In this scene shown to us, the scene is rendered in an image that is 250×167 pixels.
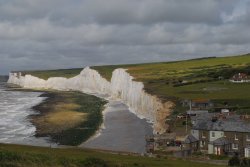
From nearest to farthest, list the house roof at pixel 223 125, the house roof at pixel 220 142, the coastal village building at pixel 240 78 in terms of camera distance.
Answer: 1. the house roof at pixel 220 142
2. the house roof at pixel 223 125
3. the coastal village building at pixel 240 78

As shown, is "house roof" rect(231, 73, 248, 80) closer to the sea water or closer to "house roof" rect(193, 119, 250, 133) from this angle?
the sea water

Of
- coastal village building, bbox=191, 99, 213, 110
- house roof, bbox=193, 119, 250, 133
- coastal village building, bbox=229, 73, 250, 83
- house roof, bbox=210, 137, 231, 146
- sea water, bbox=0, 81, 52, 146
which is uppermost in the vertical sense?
coastal village building, bbox=229, 73, 250, 83

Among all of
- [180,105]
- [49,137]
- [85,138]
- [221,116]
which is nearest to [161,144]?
[221,116]

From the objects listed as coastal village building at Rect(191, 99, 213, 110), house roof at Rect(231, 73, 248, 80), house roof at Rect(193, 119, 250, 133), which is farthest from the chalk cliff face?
house roof at Rect(231, 73, 248, 80)

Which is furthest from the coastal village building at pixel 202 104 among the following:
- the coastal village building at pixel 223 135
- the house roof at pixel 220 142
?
the house roof at pixel 220 142

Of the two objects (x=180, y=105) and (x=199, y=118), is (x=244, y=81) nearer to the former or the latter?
(x=180, y=105)

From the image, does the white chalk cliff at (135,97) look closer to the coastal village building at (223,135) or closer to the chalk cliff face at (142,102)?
the chalk cliff face at (142,102)

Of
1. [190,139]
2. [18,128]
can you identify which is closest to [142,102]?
[18,128]

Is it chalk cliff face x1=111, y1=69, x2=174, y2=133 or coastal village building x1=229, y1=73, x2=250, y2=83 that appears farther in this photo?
coastal village building x1=229, y1=73, x2=250, y2=83

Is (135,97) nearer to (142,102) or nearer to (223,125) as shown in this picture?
(142,102)

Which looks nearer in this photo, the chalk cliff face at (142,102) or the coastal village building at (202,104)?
the chalk cliff face at (142,102)

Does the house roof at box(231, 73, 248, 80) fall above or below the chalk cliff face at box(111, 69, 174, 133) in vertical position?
above
